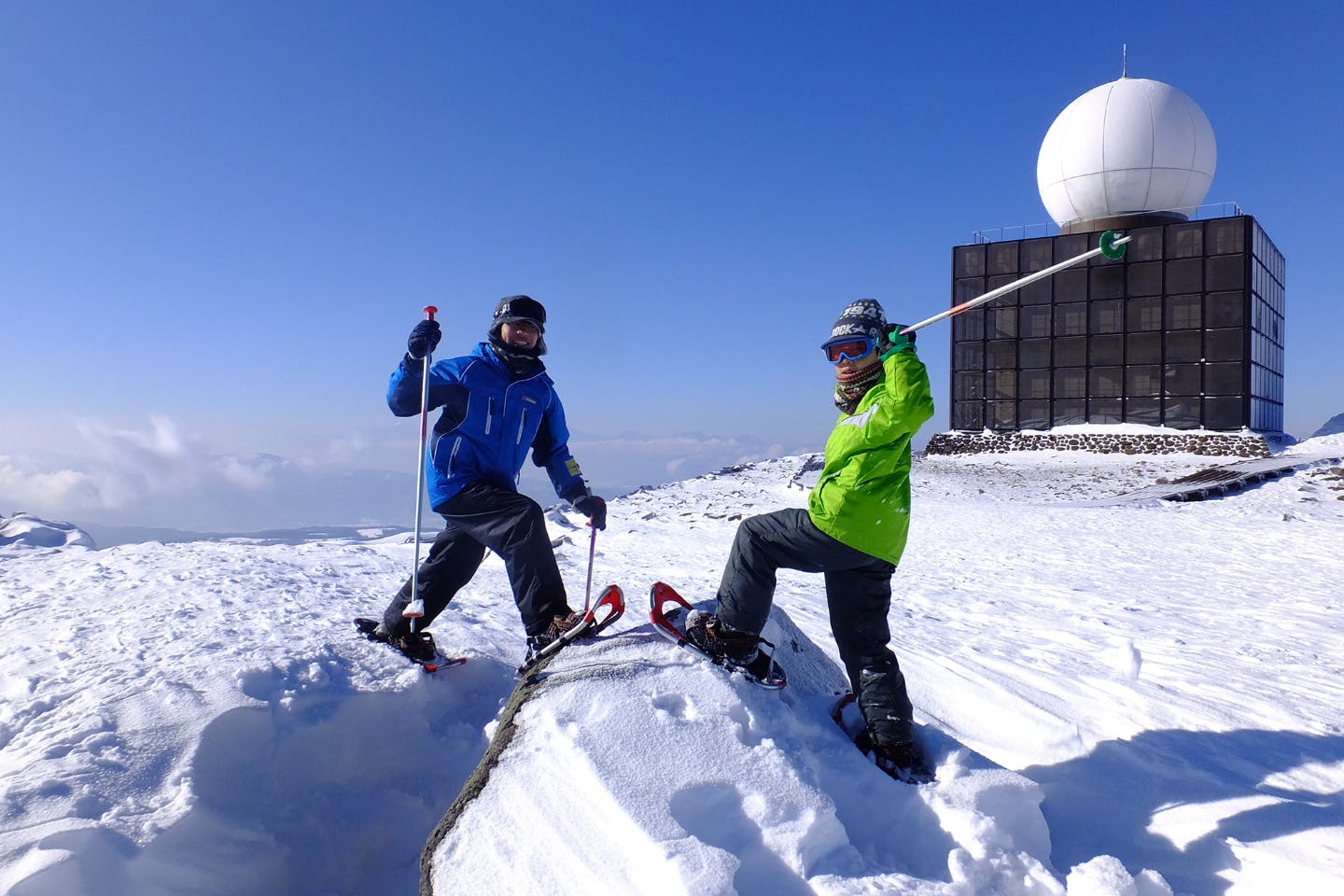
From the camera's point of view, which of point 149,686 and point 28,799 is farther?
point 149,686

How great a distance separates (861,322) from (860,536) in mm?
860

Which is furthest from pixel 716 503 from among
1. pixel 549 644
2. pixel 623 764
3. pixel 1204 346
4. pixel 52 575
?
pixel 1204 346

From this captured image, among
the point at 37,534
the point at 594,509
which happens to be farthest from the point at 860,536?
the point at 37,534

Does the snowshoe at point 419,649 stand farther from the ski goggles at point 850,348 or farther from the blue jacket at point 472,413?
the ski goggles at point 850,348

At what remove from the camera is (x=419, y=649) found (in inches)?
147

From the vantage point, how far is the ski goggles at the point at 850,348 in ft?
10.2

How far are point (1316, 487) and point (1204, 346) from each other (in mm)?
10678

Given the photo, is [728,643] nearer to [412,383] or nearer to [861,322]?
[861,322]

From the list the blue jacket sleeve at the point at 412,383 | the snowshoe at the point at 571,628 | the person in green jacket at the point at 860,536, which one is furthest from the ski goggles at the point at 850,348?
the blue jacket sleeve at the point at 412,383

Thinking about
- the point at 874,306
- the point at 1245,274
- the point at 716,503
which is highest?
the point at 1245,274

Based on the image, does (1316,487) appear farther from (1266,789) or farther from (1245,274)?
(1266,789)

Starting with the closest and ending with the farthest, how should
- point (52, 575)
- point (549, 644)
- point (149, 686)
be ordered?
point (149, 686) → point (549, 644) → point (52, 575)

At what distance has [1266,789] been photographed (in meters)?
3.08

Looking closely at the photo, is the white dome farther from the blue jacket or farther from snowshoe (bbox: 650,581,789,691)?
snowshoe (bbox: 650,581,789,691)
